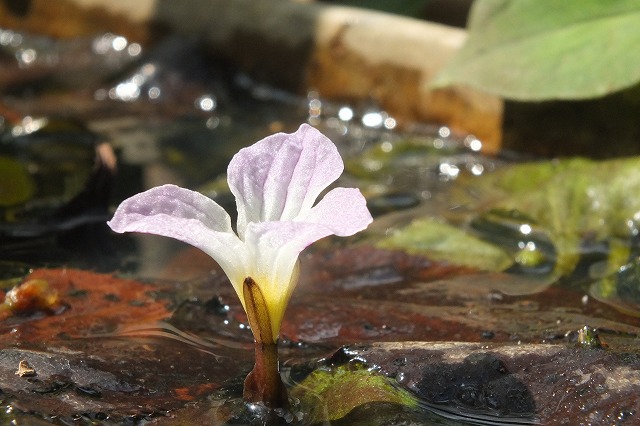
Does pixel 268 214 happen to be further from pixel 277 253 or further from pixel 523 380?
pixel 523 380

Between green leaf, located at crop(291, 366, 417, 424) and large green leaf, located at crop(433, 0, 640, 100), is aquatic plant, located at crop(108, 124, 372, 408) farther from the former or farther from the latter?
large green leaf, located at crop(433, 0, 640, 100)

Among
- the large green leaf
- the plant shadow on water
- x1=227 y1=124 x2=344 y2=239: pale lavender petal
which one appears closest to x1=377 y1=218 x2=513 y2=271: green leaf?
the plant shadow on water

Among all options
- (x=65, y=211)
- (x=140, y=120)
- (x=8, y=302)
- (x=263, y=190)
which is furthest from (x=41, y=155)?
(x=263, y=190)

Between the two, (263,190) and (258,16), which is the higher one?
(258,16)

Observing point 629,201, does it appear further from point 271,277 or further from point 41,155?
point 41,155

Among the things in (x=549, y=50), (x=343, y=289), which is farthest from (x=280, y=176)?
(x=549, y=50)

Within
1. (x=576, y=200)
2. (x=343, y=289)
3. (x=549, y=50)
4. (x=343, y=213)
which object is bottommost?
(x=343, y=289)

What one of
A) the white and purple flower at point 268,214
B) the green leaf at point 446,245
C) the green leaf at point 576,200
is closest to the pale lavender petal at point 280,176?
the white and purple flower at point 268,214
